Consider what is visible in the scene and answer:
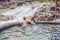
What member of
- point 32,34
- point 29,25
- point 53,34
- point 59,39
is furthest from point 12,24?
point 59,39

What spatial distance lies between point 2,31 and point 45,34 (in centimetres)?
304

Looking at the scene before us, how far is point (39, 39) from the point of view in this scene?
38.3 feet

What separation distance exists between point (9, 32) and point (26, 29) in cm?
147

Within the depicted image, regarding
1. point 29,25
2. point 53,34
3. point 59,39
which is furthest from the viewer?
point 29,25

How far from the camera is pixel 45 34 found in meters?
13.0

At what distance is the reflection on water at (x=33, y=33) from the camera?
12034 millimetres

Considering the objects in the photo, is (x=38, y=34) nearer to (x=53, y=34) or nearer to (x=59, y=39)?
(x=53, y=34)

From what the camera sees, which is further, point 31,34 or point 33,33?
point 33,33

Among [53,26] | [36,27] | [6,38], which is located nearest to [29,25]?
[36,27]

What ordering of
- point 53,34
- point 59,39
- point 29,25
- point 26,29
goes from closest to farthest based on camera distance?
1. point 59,39
2. point 53,34
3. point 26,29
4. point 29,25

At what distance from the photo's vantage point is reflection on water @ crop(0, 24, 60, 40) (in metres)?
12.0

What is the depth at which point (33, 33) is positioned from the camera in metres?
13.2

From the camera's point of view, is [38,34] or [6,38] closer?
[6,38]

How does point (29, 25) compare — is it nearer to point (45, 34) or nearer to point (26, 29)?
point (26, 29)
